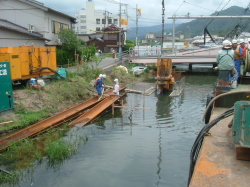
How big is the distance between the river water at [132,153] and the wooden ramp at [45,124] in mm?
1137

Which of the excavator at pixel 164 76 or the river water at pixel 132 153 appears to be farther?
the excavator at pixel 164 76

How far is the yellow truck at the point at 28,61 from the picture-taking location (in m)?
13.3

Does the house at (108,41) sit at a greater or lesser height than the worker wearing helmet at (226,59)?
greater

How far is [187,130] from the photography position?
1193cm

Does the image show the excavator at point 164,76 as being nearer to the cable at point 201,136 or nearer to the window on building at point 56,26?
the window on building at point 56,26


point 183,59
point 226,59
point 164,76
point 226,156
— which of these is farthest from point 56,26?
point 226,156

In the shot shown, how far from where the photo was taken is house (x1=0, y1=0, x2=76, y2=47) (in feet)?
74.7

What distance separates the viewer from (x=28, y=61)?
14.5m

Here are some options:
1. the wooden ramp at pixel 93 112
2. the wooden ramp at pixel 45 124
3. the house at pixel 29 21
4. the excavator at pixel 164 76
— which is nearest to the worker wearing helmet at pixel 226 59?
the wooden ramp at pixel 93 112

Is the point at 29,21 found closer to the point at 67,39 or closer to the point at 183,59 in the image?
the point at 67,39

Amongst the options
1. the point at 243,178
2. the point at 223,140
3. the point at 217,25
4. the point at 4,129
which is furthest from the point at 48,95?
the point at 217,25

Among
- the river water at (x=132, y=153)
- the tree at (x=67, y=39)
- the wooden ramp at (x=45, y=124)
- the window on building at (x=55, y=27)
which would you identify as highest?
the window on building at (x=55, y=27)

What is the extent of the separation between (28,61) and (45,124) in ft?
16.2

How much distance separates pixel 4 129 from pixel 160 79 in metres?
13.2
